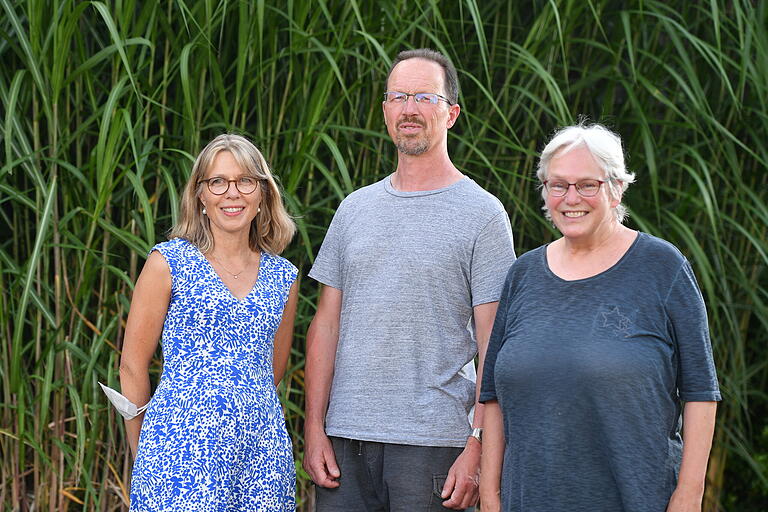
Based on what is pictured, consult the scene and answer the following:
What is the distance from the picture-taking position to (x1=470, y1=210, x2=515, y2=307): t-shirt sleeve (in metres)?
1.87

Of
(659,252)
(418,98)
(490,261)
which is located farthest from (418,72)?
(659,252)

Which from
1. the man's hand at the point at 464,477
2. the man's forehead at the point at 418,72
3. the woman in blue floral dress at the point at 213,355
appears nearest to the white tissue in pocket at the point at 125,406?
the woman in blue floral dress at the point at 213,355

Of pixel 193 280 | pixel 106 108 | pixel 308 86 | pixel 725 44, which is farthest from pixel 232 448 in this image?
pixel 725 44

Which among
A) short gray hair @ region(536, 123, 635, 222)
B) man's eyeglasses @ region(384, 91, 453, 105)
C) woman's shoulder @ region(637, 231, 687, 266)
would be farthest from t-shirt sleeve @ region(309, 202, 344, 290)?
woman's shoulder @ region(637, 231, 687, 266)

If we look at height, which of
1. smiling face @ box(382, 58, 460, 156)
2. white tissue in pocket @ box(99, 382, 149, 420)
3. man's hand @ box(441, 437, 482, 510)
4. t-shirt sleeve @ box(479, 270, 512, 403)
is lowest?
man's hand @ box(441, 437, 482, 510)

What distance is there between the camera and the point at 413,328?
6.17ft

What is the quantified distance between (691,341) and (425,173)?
0.64m

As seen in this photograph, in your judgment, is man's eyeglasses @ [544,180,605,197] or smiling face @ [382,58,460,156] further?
smiling face @ [382,58,460,156]

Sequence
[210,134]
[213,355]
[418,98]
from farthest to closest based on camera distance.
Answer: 1. [210,134]
2. [418,98]
3. [213,355]

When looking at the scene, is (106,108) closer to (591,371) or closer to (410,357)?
(410,357)

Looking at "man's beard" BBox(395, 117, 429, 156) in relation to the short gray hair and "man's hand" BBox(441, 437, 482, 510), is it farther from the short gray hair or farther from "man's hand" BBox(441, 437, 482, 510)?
"man's hand" BBox(441, 437, 482, 510)

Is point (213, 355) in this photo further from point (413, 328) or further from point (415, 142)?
point (415, 142)

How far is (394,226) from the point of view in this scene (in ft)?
6.35

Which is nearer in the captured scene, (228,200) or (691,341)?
(691,341)
